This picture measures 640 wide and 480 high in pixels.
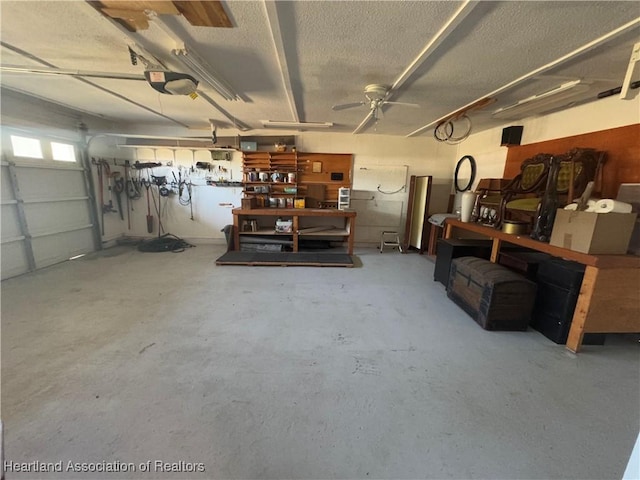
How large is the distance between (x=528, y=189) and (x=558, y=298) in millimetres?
1506

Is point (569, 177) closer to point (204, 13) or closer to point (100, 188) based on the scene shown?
point (204, 13)

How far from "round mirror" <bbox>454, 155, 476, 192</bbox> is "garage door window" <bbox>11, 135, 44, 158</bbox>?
7279 mm

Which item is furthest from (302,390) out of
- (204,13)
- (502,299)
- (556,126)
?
(556,126)

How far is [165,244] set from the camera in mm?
5105

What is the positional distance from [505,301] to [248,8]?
3130 millimetres

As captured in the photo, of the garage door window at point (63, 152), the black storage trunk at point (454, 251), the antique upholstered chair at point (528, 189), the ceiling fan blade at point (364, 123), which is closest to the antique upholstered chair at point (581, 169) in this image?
the antique upholstered chair at point (528, 189)

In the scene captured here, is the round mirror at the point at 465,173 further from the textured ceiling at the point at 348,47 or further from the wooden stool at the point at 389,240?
the textured ceiling at the point at 348,47

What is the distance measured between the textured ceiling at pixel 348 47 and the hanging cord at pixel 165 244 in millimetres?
2615

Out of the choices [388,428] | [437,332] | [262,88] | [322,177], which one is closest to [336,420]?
[388,428]

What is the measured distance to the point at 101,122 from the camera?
15.6 ft

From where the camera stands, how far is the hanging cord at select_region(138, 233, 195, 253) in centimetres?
493

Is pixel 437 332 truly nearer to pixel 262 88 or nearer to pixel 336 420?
pixel 336 420

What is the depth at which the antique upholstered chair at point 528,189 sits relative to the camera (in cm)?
299

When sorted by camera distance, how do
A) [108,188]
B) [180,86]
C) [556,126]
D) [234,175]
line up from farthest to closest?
[234,175]
[108,188]
[556,126]
[180,86]
